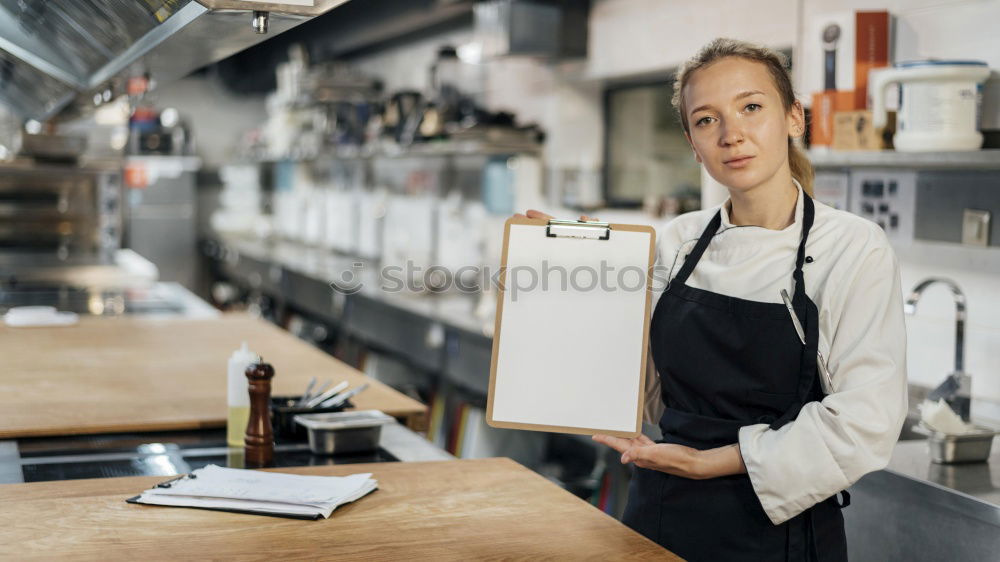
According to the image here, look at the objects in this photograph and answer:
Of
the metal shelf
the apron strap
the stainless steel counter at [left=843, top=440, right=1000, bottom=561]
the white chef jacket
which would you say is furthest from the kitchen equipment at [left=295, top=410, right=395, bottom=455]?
the metal shelf

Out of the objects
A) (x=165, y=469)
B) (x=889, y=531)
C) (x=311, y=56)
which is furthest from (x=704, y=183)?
(x=311, y=56)

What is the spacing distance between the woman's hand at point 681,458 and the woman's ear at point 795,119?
58cm

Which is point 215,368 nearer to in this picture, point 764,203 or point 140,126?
point 764,203

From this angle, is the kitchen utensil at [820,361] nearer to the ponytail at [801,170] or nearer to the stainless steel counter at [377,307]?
the ponytail at [801,170]

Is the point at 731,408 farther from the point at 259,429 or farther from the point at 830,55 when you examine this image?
the point at 830,55

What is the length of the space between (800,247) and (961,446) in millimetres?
1008

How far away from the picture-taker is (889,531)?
8.14 ft

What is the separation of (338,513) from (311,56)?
701 cm

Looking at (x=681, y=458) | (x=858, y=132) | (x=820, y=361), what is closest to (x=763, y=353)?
(x=820, y=361)

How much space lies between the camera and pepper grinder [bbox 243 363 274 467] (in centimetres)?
217

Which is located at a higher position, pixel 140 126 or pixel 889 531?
pixel 140 126

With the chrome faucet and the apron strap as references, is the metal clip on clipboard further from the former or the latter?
the chrome faucet

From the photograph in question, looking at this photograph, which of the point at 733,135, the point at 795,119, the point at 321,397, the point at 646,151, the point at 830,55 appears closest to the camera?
the point at 733,135

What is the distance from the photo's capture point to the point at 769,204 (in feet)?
6.26
